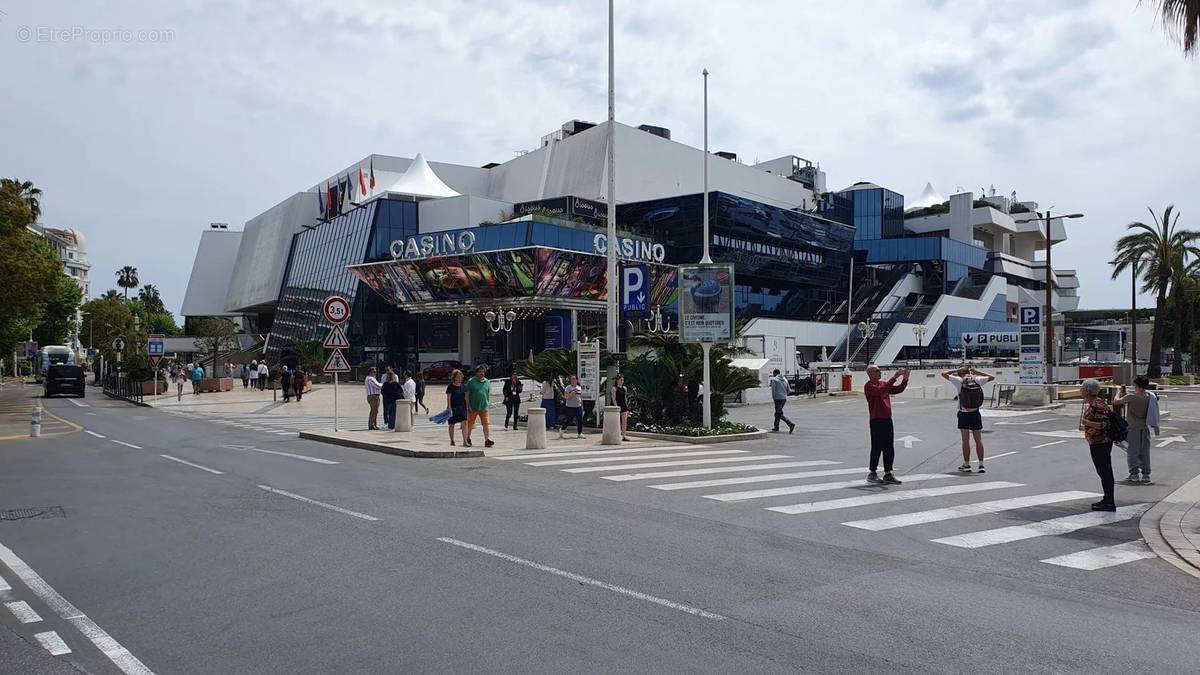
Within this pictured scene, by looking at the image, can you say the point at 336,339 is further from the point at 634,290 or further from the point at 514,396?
the point at 634,290

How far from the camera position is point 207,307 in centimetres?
10256

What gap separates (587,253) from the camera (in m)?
53.7

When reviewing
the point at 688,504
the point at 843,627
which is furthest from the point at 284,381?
the point at 843,627

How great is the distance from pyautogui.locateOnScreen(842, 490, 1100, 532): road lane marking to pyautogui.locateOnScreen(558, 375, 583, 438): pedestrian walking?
11263mm

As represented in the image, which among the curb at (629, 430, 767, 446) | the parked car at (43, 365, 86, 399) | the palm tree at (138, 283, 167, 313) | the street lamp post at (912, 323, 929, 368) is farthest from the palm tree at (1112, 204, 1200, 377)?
the palm tree at (138, 283, 167, 313)

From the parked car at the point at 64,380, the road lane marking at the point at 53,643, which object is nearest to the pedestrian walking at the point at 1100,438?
the road lane marking at the point at 53,643

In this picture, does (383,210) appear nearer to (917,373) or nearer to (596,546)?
(917,373)

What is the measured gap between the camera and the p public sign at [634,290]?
2308 centimetres

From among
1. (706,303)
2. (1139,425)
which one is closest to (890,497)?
(1139,425)

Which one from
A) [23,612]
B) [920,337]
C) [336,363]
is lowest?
[23,612]

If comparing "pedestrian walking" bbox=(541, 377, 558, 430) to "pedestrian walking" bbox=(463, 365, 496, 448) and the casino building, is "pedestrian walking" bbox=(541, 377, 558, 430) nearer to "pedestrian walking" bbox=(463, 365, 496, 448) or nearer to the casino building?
"pedestrian walking" bbox=(463, 365, 496, 448)

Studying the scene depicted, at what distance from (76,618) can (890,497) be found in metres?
9.43

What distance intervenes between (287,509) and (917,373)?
1749 inches

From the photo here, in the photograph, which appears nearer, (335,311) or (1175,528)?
(1175,528)
